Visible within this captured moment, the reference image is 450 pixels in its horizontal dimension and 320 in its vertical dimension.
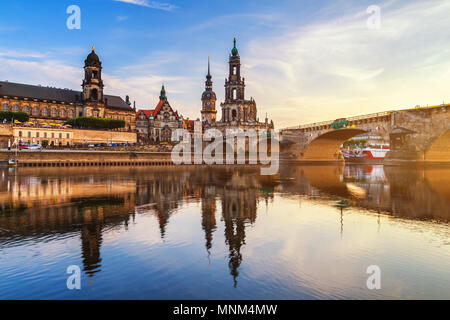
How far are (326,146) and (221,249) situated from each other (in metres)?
85.1

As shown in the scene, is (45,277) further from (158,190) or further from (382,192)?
(382,192)

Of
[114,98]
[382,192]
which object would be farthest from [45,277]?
[114,98]

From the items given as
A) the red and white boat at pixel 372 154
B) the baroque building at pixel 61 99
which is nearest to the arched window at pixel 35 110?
the baroque building at pixel 61 99

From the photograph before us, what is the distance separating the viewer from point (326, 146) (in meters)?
92.0

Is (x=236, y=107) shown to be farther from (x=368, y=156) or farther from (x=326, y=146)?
(x=368, y=156)

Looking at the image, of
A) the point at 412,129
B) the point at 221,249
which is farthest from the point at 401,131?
the point at 221,249

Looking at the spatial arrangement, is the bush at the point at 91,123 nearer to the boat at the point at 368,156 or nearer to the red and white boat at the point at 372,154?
the boat at the point at 368,156

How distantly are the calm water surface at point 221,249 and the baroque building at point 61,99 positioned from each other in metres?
80.1

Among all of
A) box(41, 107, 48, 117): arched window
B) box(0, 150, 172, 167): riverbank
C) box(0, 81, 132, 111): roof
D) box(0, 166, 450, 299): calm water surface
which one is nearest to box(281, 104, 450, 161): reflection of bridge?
box(0, 166, 450, 299): calm water surface

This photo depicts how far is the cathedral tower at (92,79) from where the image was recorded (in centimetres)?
9575

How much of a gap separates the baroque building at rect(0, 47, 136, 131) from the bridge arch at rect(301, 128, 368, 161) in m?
61.5

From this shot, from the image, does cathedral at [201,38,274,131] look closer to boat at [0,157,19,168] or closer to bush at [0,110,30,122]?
bush at [0,110,30,122]

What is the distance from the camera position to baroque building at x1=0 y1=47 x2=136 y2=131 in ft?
292

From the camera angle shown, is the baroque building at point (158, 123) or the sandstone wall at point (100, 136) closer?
the sandstone wall at point (100, 136)
